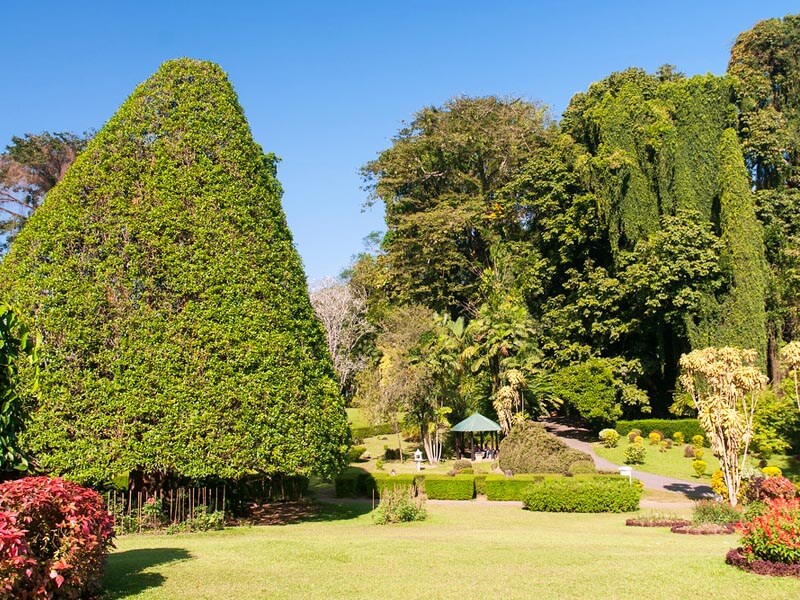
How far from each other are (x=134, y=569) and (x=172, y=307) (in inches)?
297

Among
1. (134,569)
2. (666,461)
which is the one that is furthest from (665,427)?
(134,569)

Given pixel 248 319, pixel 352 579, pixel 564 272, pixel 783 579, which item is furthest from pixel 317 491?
pixel 564 272

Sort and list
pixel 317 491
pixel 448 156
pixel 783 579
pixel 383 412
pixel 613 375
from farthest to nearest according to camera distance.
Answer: pixel 448 156 → pixel 613 375 → pixel 383 412 → pixel 317 491 → pixel 783 579

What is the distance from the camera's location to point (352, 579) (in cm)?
872

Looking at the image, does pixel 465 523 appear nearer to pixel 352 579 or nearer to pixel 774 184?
pixel 352 579

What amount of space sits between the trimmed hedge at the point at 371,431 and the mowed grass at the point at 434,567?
28.7 metres

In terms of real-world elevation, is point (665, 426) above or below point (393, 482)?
above

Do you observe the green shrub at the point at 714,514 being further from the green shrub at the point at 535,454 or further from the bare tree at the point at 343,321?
the bare tree at the point at 343,321

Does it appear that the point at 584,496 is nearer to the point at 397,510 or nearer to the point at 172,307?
the point at 397,510

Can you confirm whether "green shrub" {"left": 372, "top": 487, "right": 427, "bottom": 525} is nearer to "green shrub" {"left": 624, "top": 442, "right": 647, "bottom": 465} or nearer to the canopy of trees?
"green shrub" {"left": 624, "top": 442, "right": 647, "bottom": 465}

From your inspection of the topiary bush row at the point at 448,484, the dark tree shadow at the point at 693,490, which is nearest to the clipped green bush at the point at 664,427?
the dark tree shadow at the point at 693,490

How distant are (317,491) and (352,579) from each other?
17.9 metres

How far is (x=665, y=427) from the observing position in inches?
1312

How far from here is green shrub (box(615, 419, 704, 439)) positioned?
32188mm
